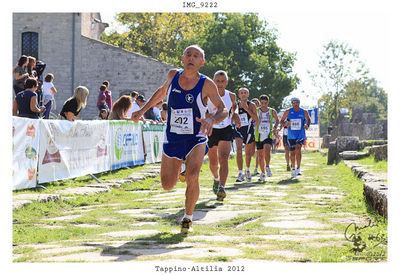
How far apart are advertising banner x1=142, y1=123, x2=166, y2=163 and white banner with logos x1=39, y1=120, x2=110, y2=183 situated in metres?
3.35

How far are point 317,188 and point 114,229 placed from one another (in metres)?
5.59

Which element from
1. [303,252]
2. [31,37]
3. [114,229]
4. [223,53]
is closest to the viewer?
[303,252]

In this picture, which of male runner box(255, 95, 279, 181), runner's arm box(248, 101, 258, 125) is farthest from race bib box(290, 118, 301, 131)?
runner's arm box(248, 101, 258, 125)

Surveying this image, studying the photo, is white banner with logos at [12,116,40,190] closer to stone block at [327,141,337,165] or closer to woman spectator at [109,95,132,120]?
woman spectator at [109,95,132,120]

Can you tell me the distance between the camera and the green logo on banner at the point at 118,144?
1320 cm

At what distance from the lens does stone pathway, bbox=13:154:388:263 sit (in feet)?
15.5

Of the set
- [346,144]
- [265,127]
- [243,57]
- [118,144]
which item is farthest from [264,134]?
[243,57]

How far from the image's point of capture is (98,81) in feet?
113

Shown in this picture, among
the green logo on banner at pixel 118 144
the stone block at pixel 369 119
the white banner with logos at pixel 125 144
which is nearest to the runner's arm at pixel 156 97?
the white banner with logos at pixel 125 144

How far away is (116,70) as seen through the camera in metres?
34.7

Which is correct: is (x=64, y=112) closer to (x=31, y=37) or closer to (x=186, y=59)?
(x=186, y=59)

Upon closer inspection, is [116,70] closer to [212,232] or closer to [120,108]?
[120,108]

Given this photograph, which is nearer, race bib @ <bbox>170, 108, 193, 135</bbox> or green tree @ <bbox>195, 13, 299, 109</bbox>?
race bib @ <bbox>170, 108, 193, 135</bbox>
